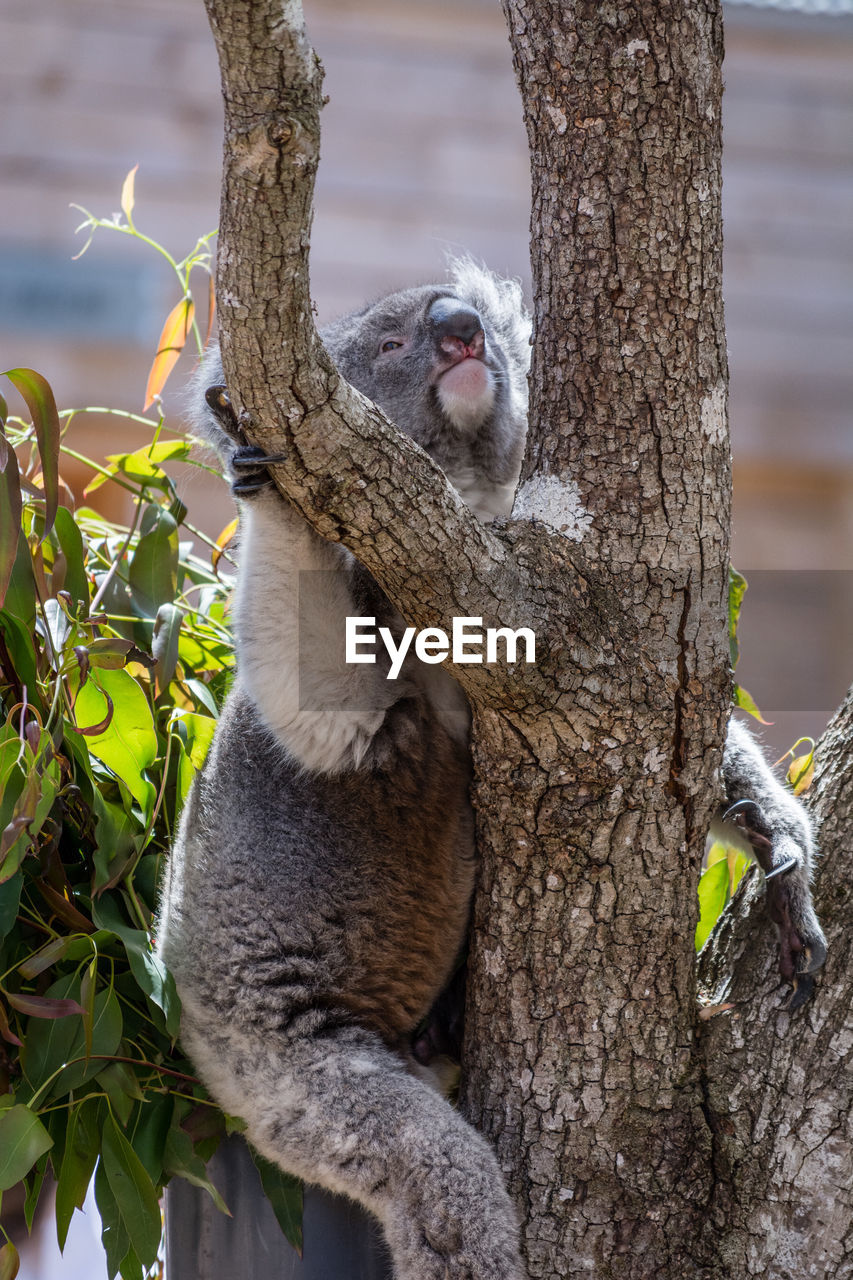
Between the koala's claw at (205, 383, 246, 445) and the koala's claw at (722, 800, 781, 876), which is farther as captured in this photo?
the koala's claw at (722, 800, 781, 876)

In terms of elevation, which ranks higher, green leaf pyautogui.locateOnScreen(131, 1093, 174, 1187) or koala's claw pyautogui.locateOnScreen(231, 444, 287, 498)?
koala's claw pyautogui.locateOnScreen(231, 444, 287, 498)

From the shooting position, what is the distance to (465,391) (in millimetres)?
1796

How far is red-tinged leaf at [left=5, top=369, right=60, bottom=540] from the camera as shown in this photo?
1397mm

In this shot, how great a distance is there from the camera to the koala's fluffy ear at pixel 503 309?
82.3 inches

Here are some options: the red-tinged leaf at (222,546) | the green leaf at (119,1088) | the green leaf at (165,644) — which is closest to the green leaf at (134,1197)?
the green leaf at (119,1088)

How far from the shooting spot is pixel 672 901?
148cm

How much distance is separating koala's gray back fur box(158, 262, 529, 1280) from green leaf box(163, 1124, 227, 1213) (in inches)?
3.1

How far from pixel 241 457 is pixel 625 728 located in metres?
0.52

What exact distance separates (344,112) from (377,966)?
13.8 ft

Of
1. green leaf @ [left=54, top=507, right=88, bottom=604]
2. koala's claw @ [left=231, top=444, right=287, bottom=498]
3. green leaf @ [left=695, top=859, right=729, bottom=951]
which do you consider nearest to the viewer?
koala's claw @ [left=231, top=444, right=287, bottom=498]

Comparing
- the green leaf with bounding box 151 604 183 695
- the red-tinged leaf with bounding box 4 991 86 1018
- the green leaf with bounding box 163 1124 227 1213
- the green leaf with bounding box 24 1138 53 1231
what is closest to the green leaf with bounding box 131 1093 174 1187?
the green leaf with bounding box 163 1124 227 1213

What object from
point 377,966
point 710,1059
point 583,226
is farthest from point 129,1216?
point 583,226

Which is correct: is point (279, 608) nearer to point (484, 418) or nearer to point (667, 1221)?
point (484, 418)

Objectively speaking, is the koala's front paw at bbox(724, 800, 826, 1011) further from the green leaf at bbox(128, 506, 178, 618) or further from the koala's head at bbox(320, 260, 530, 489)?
the green leaf at bbox(128, 506, 178, 618)
